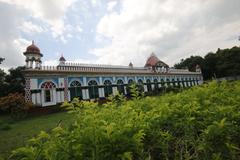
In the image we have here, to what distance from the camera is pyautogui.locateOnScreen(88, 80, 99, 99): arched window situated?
25.3 metres

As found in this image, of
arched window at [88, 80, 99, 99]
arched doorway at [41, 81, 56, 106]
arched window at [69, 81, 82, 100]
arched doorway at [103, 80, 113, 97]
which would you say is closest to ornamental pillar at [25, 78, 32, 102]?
arched doorway at [41, 81, 56, 106]

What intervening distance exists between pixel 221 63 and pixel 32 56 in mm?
50177

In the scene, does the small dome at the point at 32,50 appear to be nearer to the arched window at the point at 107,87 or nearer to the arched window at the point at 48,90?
the arched window at the point at 48,90

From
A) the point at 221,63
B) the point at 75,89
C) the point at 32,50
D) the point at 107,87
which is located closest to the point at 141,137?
the point at 32,50

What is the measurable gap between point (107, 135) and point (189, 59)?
67.2 m

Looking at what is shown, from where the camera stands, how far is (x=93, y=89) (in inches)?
1011

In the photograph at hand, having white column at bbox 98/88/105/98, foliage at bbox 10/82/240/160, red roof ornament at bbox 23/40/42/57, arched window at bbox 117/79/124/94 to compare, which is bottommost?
foliage at bbox 10/82/240/160

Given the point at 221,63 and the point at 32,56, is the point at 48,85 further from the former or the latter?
the point at 221,63

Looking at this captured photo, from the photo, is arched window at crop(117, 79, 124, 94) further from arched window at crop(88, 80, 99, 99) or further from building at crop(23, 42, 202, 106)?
arched window at crop(88, 80, 99, 99)

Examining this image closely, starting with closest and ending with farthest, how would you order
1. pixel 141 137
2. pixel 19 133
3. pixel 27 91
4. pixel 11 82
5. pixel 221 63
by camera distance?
pixel 141 137 → pixel 19 133 → pixel 27 91 → pixel 11 82 → pixel 221 63

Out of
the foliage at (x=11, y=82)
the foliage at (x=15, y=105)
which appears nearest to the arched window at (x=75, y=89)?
the foliage at (x=15, y=105)

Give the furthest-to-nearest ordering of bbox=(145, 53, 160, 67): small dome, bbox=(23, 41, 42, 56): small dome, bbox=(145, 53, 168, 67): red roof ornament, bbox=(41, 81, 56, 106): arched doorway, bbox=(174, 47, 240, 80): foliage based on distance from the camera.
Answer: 1. bbox=(174, 47, 240, 80): foliage
2. bbox=(145, 53, 160, 67): small dome
3. bbox=(145, 53, 168, 67): red roof ornament
4. bbox=(23, 41, 42, 56): small dome
5. bbox=(41, 81, 56, 106): arched doorway

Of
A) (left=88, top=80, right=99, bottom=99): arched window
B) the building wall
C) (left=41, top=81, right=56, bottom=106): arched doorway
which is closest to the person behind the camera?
the building wall

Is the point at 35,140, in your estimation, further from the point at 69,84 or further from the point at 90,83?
the point at 90,83
